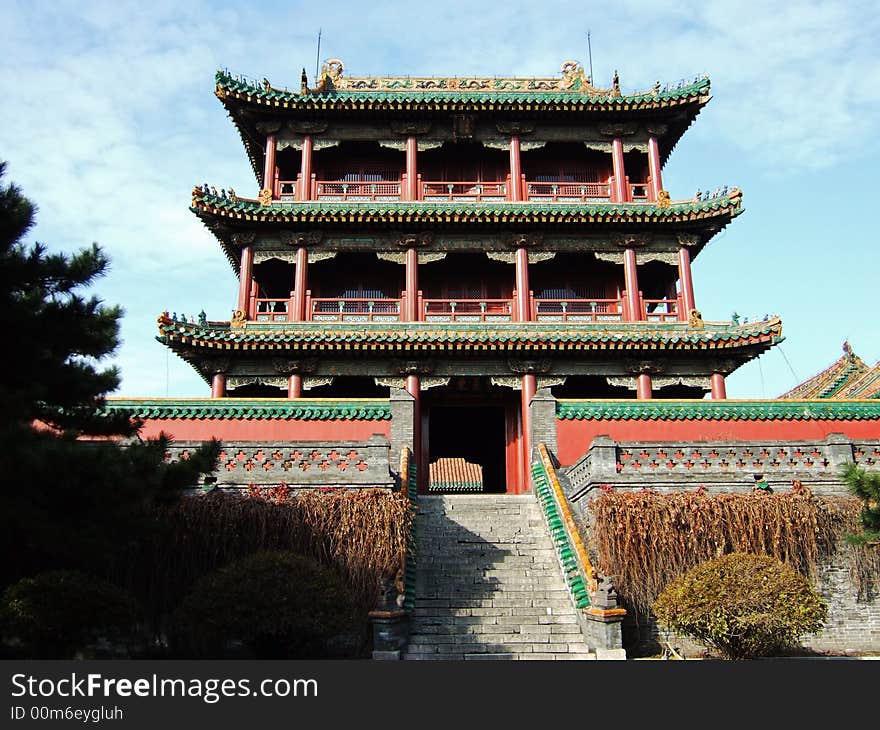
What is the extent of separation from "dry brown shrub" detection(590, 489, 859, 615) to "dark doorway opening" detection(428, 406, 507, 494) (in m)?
9.29

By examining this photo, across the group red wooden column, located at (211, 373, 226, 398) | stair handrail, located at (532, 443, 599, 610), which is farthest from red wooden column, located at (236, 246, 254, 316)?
stair handrail, located at (532, 443, 599, 610)

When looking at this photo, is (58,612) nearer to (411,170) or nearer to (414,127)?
(411,170)

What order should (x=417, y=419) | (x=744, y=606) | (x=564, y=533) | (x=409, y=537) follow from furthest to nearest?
1. (x=417, y=419)
2. (x=564, y=533)
3. (x=409, y=537)
4. (x=744, y=606)

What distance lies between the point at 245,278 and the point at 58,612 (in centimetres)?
1237

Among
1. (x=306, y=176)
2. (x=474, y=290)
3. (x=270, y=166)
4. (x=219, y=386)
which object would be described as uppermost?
(x=270, y=166)

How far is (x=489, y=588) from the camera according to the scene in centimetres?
1044

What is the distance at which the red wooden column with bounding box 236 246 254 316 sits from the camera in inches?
732

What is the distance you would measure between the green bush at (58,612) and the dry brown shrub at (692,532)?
609 centimetres

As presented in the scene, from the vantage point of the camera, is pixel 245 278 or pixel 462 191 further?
pixel 462 191

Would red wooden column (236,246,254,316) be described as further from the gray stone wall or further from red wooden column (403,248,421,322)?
the gray stone wall

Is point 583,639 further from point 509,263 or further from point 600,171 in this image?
point 600,171

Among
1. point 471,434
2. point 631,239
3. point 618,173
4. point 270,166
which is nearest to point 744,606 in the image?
point 631,239

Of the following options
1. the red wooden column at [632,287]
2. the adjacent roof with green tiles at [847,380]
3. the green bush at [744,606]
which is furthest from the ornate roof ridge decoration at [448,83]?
the green bush at [744,606]

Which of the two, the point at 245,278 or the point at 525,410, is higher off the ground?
the point at 245,278
